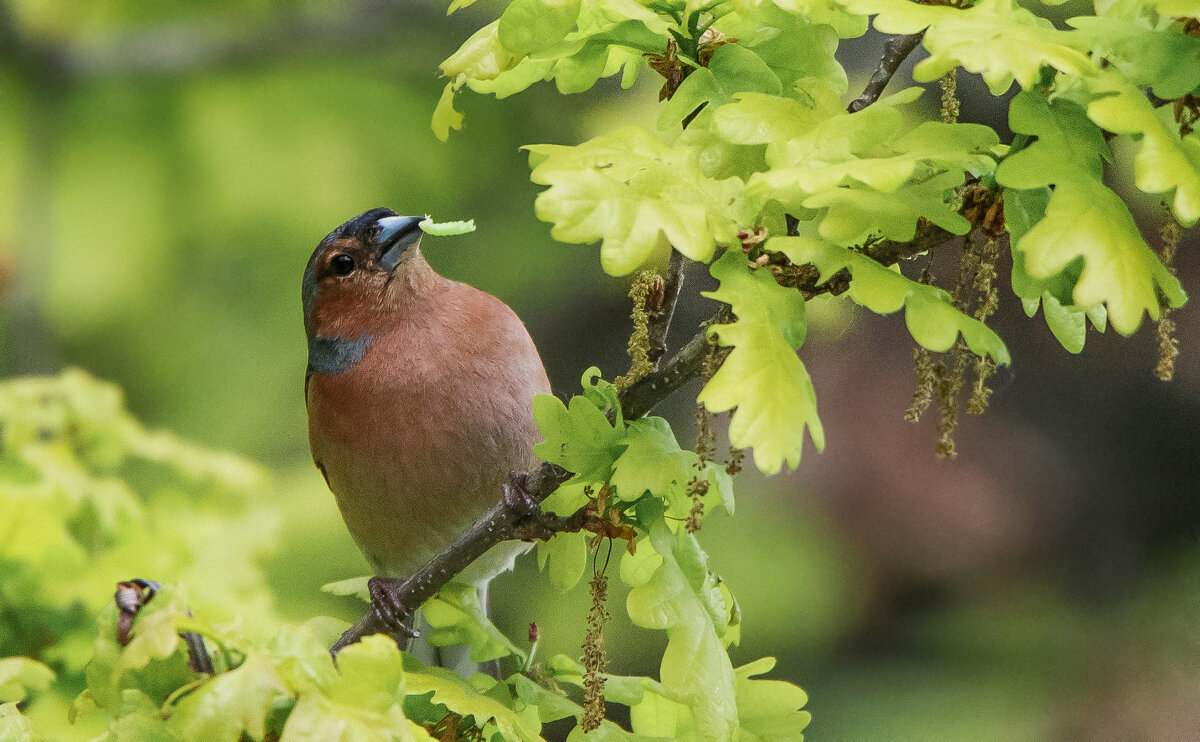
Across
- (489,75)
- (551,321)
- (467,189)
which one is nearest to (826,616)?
(551,321)

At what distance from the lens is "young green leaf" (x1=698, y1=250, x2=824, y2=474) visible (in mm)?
426

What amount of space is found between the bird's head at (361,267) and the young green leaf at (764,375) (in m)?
0.51

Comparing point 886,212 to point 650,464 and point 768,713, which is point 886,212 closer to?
point 650,464

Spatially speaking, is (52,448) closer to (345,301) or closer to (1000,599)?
(345,301)

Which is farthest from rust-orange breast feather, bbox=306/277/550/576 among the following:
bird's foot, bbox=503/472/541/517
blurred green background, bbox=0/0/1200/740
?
blurred green background, bbox=0/0/1200/740

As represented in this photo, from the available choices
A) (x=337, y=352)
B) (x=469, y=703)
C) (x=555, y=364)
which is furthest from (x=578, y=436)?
(x=555, y=364)

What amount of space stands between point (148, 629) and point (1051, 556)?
5.50 ft

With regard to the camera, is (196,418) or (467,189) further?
(196,418)

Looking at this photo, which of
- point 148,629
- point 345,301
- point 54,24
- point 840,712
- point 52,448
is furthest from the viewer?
point 54,24

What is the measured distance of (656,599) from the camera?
0.61m

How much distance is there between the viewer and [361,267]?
37.7 inches

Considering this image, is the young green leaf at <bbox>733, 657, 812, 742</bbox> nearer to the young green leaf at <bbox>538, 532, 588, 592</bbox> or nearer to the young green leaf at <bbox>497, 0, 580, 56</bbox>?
the young green leaf at <bbox>538, 532, 588, 592</bbox>

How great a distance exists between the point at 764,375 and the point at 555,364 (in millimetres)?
1435

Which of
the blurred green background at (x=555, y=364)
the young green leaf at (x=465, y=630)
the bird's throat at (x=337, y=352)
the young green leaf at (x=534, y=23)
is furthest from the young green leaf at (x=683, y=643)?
the blurred green background at (x=555, y=364)
